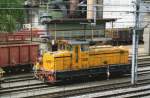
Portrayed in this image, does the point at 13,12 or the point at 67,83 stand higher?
the point at 13,12

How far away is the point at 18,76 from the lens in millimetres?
24594

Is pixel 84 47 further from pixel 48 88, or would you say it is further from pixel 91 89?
pixel 48 88

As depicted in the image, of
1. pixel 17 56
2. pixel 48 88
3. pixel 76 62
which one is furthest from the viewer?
pixel 17 56

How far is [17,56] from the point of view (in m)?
25.3

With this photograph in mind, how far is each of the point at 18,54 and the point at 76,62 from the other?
4012 mm

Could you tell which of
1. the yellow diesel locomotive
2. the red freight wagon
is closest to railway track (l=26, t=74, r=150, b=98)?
the yellow diesel locomotive

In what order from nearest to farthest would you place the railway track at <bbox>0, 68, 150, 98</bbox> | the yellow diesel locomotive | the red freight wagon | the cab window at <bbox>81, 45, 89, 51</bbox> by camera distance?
1. the railway track at <bbox>0, 68, 150, 98</bbox>
2. the yellow diesel locomotive
3. the cab window at <bbox>81, 45, 89, 51</bbox>
4. the red freight wagon

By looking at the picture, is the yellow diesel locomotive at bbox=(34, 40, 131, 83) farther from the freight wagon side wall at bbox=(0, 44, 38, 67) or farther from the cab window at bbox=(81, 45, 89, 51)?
the freight wagon side wall at bbox=(0, 44, 38, 67)

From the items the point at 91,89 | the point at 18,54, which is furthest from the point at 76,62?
the point at 18,54

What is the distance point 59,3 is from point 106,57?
31.4m

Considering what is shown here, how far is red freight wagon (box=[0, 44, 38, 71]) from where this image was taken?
2486cm

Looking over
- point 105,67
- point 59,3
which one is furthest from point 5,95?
point 59,3

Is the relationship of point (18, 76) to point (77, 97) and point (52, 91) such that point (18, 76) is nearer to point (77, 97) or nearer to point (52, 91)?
point (52, 91)

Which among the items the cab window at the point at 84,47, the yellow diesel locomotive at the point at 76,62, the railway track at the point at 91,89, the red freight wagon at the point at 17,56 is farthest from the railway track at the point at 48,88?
the red freight wagon at the point at 17,56
